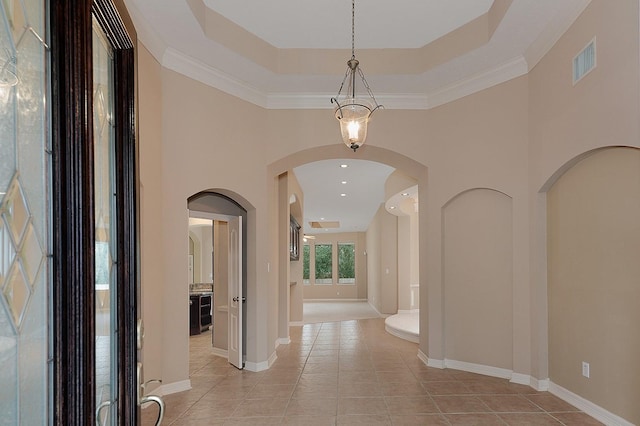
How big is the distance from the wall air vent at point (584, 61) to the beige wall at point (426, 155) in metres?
0.08

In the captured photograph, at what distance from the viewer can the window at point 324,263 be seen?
20281 millimetres

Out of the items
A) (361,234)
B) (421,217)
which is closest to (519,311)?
(421,217)

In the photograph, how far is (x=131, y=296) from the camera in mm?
1538

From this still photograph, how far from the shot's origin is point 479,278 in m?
5.36

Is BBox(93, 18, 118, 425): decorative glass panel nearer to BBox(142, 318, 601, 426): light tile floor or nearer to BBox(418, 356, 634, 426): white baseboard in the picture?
BBox(142, 318, 601, 426): light tile floor

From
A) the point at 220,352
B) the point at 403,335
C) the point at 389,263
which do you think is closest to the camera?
the point at 220,352

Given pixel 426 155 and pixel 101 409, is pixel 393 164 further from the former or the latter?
pixel 101 409

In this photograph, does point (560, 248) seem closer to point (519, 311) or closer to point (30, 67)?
point (519, 311)

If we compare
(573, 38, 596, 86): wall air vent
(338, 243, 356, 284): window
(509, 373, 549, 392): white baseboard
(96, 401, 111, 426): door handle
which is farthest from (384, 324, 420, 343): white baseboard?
(338, 243, 356, 284): window

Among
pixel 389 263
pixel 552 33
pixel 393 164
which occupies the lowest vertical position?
pixel 389 263

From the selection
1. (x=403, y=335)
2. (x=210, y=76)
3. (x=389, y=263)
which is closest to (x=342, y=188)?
(x=389, y=263)

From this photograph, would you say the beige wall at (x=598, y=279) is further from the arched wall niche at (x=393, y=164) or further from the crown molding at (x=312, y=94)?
the arched wall niche at (x=393, y=164)

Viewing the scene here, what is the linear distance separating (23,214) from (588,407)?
4.51m

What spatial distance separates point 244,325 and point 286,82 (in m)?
3.14
